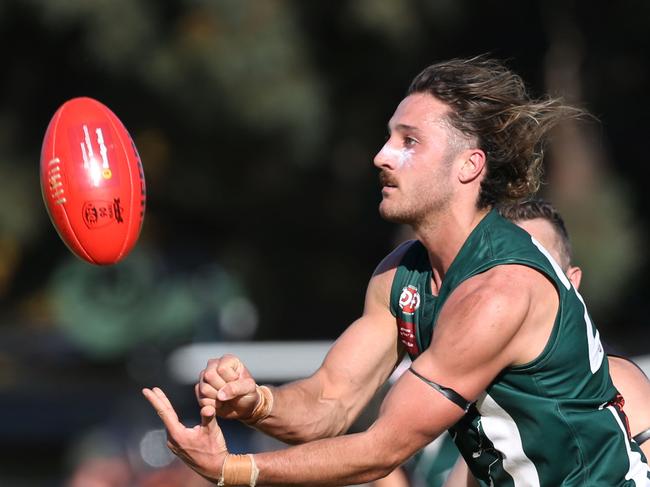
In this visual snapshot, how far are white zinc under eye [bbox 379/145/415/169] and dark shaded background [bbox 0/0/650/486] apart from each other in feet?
25.6

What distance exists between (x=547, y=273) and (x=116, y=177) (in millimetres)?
1650

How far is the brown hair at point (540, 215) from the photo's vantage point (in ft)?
17.1

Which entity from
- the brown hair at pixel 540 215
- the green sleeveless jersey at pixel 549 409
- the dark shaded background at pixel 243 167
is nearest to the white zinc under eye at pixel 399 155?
the green sleeveless jersey at pixel 549 409

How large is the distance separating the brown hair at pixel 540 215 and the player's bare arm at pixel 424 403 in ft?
3.52

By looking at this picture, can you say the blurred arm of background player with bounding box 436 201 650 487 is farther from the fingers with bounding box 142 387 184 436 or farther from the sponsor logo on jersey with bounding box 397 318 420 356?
the fingers with bounding box 142 387 184 436

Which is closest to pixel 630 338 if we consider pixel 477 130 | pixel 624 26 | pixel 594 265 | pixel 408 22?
pixel 594 265

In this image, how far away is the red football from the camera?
16.2ft

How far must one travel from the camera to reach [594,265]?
13016 mm

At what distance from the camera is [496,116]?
4.62m

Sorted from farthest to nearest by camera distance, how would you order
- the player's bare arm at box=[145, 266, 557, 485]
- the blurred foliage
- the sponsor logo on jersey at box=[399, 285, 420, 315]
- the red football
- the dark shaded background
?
the blurred foliage
the dark shaded background
the red football
the sponsor logo on jersey at box=[399, 285, 420, 315]
the player's bare arm at box=[145, 266, 557, 485]

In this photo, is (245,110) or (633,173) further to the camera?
(633,173)

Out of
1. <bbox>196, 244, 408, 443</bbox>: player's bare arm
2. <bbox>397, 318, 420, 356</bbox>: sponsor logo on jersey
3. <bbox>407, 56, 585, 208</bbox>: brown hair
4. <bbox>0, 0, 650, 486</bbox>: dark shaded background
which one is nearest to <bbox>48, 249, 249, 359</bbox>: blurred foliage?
<bbox>0, 0, 650, 486</bbox>: dark shaded background

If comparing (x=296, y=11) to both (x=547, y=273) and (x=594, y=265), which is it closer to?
(x=594, y=265)

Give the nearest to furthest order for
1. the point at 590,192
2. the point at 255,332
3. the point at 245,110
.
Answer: the point at 245,110 < the point at 590,192 < the point at 255,332
